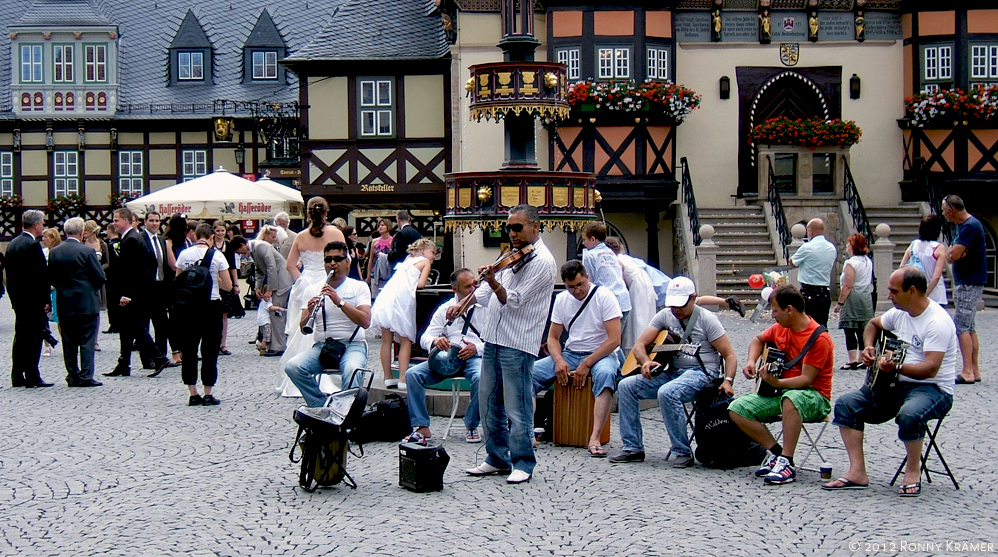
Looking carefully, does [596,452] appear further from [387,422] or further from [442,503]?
[442,503]

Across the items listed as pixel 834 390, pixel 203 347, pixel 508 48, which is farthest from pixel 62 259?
pixel 834 390

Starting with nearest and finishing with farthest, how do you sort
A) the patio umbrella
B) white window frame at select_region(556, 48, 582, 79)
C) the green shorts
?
the green shorts < the patio umbrella < white window frame at select_region(556, 48, 582, 79)

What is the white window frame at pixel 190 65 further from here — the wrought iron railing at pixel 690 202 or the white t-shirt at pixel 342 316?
the white t-shirt at pixel 342 316

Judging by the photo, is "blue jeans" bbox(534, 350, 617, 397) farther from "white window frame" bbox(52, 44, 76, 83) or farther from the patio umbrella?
"white window frame" bbox(52, 44, 76, 83)

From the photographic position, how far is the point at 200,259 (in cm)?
1259

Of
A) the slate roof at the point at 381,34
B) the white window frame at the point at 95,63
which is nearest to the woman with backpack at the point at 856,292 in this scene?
the slate roof at the point at 381,34

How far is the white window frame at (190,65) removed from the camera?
38.9m

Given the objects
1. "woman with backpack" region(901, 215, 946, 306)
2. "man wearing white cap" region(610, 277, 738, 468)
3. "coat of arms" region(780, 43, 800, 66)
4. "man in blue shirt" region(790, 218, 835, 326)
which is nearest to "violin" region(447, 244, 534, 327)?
"man wearing white cap" region(610, 277, 738, 468)

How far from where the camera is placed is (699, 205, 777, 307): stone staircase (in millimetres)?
22797

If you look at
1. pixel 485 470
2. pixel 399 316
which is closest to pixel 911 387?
pixel 485 470

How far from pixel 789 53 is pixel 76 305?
17428 millimetres

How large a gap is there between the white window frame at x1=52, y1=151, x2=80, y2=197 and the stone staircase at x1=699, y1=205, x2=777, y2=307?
2091cm

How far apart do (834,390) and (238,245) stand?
31.8ft

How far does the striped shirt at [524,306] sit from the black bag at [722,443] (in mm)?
1415
